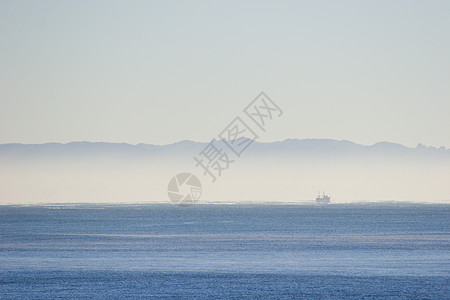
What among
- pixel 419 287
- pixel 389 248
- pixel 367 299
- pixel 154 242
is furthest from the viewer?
pixel 154 242

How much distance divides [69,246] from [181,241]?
14934mm

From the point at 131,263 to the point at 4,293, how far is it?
59.6 ft

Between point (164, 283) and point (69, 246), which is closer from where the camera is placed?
point (164, 283)

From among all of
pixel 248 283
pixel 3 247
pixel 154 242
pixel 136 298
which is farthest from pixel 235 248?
pixel 136 298

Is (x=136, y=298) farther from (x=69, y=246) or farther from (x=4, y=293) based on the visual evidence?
(x=69, y=246)

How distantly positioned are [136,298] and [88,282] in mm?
7422

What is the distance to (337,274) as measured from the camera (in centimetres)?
5431

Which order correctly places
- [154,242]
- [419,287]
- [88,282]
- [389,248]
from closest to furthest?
[419,287] → [88,282] → [389,248] → [154,242]

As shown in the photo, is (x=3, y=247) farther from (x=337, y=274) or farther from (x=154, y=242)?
(x=337, y=274)

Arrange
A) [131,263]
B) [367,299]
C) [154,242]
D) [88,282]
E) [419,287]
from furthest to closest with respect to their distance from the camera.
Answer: [154,242] → [131,263] → [88,282] → [419,287] → [367,299]

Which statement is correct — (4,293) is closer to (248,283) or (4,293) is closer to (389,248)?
(248,283)

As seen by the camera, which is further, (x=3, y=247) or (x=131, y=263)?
(x=3, y=247)

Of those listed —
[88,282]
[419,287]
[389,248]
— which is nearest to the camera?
[419,287]

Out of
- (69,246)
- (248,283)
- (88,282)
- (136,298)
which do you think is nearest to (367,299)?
(248,283)
